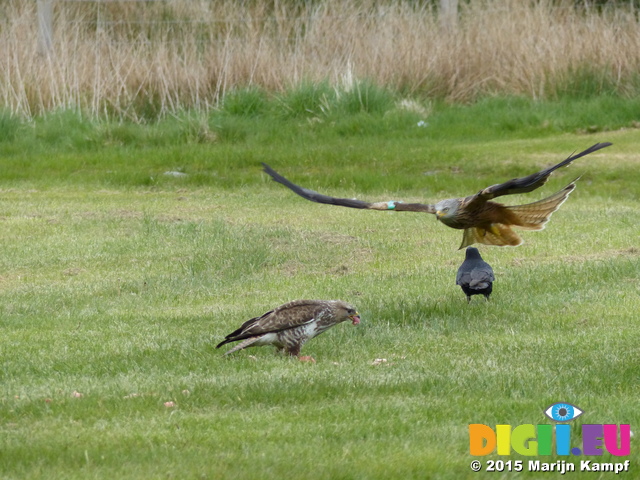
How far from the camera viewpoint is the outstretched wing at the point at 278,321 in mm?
6762

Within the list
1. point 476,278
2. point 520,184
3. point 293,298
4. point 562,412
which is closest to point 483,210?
point 520,184

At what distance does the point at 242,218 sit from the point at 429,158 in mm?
4421

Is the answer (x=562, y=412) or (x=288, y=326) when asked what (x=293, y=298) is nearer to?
(x=288, y=326)

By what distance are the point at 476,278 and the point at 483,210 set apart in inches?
35.6

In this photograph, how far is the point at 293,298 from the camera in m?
9.20

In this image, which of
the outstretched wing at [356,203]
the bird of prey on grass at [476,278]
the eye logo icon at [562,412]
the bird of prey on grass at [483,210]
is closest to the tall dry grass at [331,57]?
the bird of prey on grass at [476,278]

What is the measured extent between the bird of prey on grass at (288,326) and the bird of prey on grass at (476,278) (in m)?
1.85

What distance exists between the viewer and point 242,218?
13508 mm

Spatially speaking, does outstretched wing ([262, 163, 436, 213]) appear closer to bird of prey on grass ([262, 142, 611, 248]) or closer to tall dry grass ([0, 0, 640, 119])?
bird of prey on grass ([262, 142, 611, 248])

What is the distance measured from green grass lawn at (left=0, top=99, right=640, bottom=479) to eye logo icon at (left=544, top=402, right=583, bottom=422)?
0.09 metres

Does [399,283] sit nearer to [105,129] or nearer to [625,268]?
[625,268]

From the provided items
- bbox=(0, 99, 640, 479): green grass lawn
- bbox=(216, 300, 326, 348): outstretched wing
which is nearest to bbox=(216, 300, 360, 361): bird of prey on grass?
bbox=(216, 300, 326, 348): outstretched wing

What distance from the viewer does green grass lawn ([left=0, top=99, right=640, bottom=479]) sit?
5.16 m

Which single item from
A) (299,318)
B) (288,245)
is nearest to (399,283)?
(288,245)
